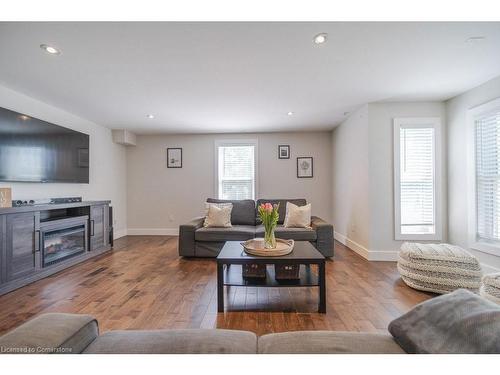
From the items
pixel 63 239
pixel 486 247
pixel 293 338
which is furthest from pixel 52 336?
pixel 486 247

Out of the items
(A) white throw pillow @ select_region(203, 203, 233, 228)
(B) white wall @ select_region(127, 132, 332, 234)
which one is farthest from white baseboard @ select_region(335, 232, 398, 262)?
(A) white throw pillow @ select_region(203, 203, 233, 228)

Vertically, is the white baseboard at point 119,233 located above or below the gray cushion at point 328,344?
below

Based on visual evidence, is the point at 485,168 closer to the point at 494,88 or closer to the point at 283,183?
the point at 494,88

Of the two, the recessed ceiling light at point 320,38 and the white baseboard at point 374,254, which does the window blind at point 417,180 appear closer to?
the white baseboard at point 374,254

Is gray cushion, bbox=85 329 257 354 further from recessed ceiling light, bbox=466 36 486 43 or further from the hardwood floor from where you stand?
recessed ceiling light, bbox=466 36 486 43

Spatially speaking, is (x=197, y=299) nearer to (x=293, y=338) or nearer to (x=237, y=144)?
(x=293, y=338)

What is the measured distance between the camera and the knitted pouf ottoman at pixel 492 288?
1.66m

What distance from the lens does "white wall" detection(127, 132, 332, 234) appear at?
4.99m

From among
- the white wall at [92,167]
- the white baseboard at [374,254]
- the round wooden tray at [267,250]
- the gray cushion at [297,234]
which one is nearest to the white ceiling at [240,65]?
the white wall at [92,167]

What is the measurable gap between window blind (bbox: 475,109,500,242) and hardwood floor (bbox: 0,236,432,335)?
1.14m

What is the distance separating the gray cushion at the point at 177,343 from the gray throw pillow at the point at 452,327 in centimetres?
52
